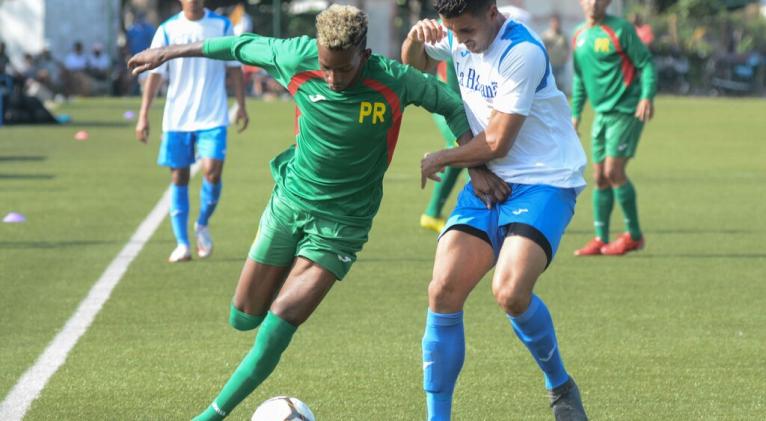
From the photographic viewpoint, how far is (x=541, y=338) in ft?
19.9

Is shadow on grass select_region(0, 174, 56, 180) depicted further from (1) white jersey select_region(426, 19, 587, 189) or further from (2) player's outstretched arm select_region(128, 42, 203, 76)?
(1) white jersey select_region(426, 19, 587, 189)

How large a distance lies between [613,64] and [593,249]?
1503 millimetres

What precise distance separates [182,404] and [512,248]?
175 centimetres

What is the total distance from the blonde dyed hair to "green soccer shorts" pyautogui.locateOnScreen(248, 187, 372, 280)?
0.81 meters

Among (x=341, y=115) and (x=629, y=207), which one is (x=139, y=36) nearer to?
(x=629, y=207)

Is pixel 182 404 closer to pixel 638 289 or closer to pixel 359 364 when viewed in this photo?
pixel 359 364

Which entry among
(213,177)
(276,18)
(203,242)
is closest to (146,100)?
(213,177)

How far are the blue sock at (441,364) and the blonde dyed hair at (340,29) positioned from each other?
121cm

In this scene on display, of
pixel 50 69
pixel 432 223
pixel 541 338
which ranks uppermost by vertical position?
pixel 541 338

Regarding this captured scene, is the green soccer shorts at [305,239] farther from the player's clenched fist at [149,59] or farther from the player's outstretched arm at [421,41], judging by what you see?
the player's outstretched arm at [421,41]

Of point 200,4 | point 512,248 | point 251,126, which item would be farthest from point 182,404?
point 251,126

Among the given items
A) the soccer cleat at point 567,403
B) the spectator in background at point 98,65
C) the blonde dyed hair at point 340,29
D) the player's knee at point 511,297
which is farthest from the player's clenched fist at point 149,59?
the spectator in background at point 98,65

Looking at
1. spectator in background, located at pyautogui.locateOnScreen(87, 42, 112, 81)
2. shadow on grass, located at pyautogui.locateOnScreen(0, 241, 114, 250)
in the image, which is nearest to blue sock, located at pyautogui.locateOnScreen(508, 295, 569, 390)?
shadow on grass, located at pyautogui.locateOnScreen(0, 241, 114, 250)

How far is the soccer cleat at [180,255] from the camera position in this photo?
36.0 ft
